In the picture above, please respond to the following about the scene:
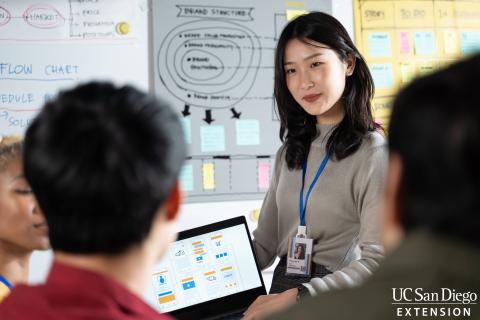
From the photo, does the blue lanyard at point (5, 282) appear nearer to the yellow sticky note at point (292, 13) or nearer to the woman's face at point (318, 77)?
the woman's face at point (318, 77)

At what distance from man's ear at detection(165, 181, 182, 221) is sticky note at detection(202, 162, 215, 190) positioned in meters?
2.49

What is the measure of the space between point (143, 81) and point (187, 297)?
1.78 m

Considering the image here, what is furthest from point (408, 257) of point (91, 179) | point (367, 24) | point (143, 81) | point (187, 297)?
point (367, 24)

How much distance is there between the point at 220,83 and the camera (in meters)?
3.36

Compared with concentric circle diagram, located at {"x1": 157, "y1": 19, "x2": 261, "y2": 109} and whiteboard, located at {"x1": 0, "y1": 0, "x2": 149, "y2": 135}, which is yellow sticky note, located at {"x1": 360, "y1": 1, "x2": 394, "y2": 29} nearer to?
concentric circle diagram, located at {"x1": 157, "y1": 19, "x2": 261, "y2": 109}

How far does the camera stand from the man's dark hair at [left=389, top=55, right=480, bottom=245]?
52 centimetres

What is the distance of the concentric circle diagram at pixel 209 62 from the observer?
3.28 metres

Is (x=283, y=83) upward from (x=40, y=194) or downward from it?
upward

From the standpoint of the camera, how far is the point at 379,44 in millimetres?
3684

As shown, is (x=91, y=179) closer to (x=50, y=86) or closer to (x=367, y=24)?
(x=50, y=86)

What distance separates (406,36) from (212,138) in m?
1.47

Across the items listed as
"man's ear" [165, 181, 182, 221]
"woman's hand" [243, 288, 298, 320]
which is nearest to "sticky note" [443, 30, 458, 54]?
"woman's hand" [243, 288, 298, 320]

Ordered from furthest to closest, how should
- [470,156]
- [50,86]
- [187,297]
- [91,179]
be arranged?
[50,86]
[187,297]
[91,179]
[470,156]

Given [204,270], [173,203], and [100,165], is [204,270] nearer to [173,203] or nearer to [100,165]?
[173,203]
